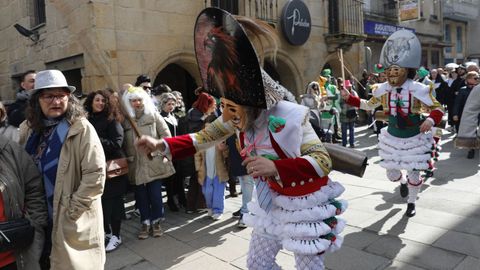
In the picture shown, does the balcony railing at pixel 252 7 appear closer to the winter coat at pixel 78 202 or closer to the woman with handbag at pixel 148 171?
the woman with handbag at pixel 148 171

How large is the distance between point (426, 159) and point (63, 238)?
13.2 ft

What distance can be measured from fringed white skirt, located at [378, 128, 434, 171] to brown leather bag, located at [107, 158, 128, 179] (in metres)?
3.17

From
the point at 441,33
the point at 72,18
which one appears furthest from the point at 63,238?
the point at 441,33

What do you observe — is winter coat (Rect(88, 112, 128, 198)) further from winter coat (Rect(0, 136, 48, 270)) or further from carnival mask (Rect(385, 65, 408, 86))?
carnival mask (Rect(385, 65, 408, 86))

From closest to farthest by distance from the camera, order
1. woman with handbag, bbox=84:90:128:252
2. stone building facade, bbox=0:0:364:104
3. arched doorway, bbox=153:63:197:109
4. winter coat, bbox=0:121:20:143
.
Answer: winter coat, bbox=0:121:20:143 < woman with handbag, bbox=84:90:128:252 < stone building facade, bbox=0:0:364:104 < arched doorway, bbox=153:63:197:109

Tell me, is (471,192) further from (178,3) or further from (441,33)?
(441,33)

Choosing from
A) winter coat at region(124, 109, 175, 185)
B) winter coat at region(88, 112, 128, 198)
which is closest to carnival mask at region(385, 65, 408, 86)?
winter coat at region(124, 109, 175, 185)

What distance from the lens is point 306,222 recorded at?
230cm

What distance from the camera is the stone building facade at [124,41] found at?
7.76m

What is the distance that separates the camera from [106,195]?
4117 millimetres

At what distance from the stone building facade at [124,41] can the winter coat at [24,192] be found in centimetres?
545

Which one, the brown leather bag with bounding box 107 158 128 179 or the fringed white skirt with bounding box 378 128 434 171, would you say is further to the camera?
the fringed white skirt with bounding box 378 128 434 171

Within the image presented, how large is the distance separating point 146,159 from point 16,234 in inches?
82.3

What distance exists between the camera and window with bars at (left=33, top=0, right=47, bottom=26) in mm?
10492
